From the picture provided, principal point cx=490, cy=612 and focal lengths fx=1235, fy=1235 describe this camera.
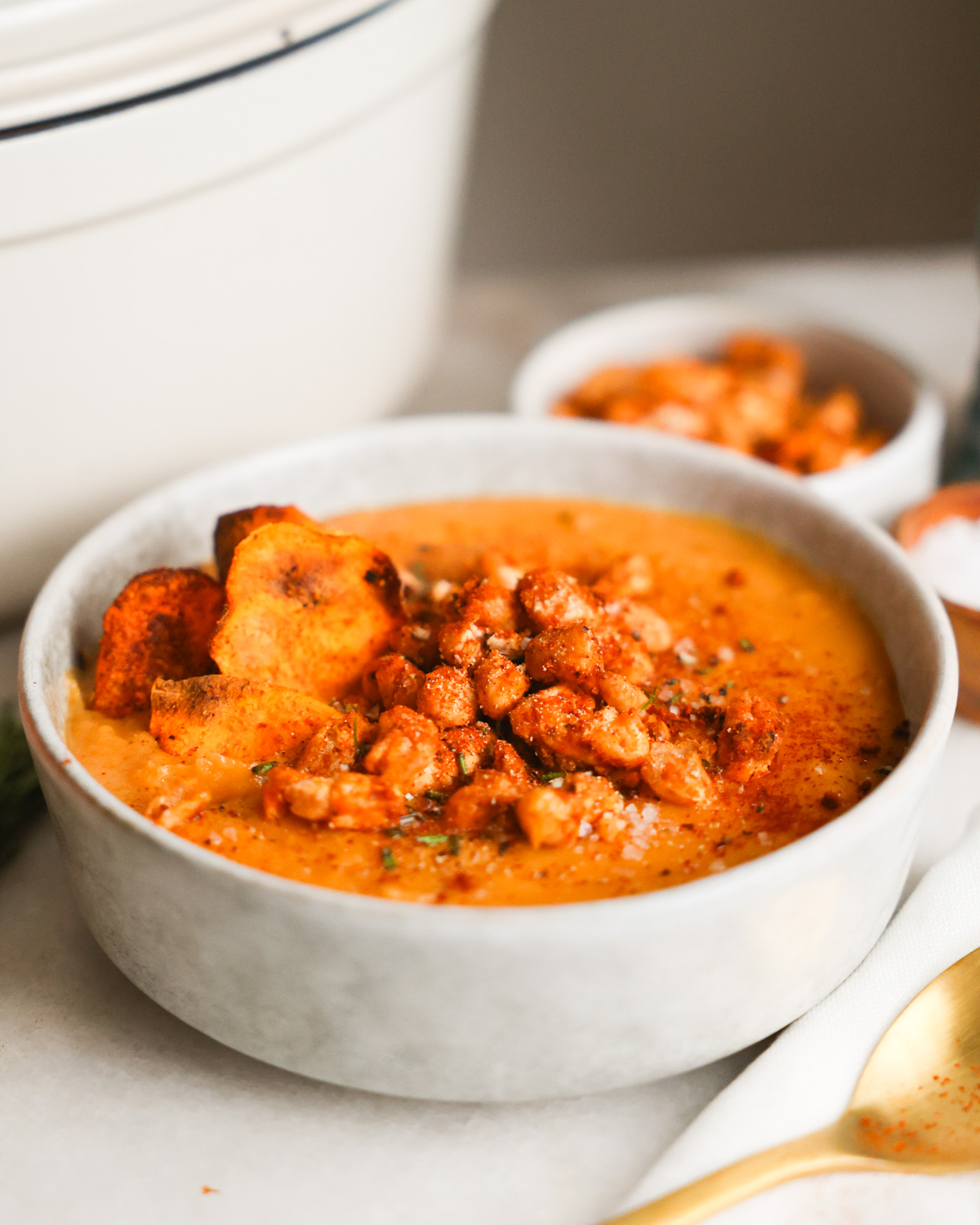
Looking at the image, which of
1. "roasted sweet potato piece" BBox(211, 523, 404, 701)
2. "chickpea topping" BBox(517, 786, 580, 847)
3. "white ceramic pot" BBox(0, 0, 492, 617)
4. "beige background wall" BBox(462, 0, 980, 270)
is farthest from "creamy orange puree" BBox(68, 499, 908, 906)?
"beige background wall" BBox(462, 0, 980, 270)

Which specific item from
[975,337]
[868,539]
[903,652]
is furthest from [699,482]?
[975,337]

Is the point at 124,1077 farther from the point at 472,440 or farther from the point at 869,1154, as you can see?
the point at 472,440

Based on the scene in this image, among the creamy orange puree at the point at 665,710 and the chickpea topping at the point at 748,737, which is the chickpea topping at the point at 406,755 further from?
the chickpea topping at the point at 748,737

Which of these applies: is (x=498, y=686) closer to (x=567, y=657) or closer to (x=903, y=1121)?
(x=567, y=657)

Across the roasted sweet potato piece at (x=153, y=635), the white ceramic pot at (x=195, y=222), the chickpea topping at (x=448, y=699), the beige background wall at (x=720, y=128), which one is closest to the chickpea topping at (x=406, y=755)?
the chickpea topping at (x=448, y=699)

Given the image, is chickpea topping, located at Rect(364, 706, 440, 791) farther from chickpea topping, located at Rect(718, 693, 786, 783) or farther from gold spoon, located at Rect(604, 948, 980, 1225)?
gold spoon, located at Rect(604, 948, 980, 1225)

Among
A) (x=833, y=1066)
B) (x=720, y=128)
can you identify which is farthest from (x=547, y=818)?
(x=720, y=128)
